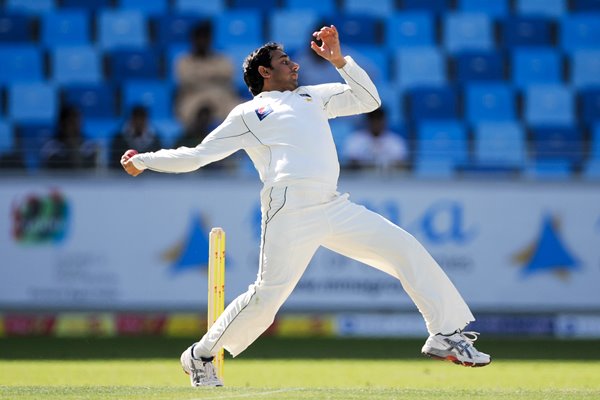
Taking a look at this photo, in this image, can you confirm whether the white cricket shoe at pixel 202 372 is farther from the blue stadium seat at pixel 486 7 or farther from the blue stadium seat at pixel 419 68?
the blue stadium seat at pixel 486 7

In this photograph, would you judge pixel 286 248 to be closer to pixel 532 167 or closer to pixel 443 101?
pixel 532 167

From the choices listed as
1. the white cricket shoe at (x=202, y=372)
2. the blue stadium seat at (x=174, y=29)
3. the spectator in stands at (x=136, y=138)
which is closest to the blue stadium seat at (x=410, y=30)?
the blue stadium seat at (x=174, y=29)

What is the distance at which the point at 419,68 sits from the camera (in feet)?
45.1

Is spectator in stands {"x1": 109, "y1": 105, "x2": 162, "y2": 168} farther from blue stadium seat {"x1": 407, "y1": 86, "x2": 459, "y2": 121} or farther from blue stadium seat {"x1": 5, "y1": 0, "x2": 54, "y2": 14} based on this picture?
blue stadium seat {"x1": 407, "y1": 86, "x2": 459, "y2": 121}

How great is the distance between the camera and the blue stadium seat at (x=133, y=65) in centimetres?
1360

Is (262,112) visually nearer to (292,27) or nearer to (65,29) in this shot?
(292,27)

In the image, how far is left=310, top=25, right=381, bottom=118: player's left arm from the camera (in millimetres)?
6328

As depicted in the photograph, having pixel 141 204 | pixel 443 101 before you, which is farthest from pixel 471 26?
pixel 141 204

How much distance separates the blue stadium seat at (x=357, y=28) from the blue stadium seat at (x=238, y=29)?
0.88 meters

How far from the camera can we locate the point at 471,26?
14.2 m

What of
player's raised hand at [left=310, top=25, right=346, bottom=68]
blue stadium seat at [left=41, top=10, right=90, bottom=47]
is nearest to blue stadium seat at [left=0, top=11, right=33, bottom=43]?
blue stadium seat at [left=41, top=10, right=90, bottom=47]

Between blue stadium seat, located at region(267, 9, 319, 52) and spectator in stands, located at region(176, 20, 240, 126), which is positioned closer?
spectator in stands, located at region(176, 20, 240, 126)

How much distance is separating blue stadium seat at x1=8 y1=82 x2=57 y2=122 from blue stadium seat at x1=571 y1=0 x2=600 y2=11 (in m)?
6.19

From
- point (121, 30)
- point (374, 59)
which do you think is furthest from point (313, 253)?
point (121, 30)
